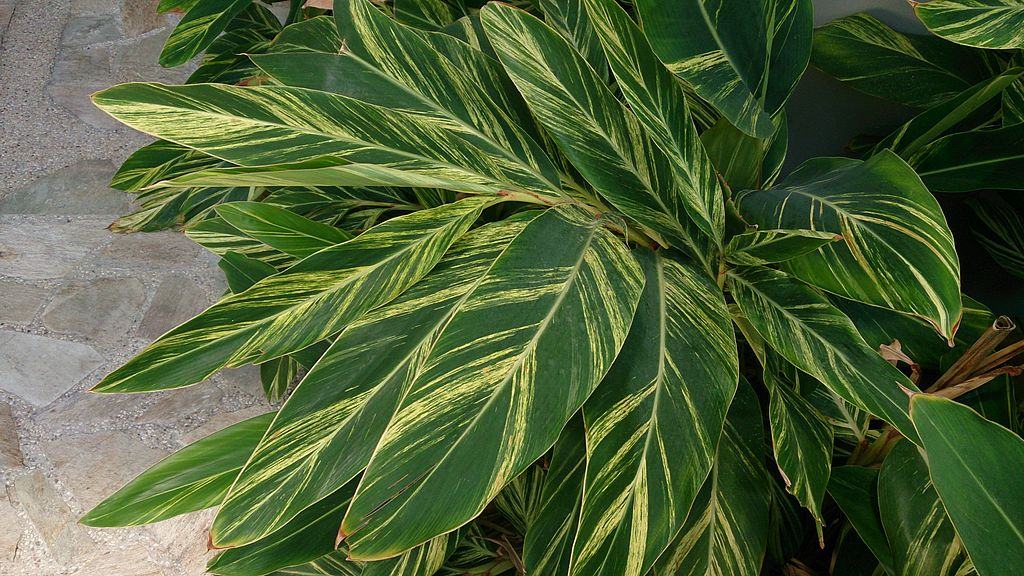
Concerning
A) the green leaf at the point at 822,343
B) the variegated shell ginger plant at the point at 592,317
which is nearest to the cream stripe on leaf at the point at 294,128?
the variegated shell ginger plant at the point at 592,317

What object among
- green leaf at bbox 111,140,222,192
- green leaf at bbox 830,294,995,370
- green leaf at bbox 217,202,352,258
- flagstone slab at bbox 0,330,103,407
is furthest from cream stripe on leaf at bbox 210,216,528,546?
flagstone slab at bbox 0,330,103,407

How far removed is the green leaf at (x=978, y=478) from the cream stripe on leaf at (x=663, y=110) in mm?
243

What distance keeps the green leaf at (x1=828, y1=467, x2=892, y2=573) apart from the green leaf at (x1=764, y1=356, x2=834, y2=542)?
0.04 meters

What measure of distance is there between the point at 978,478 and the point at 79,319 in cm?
165

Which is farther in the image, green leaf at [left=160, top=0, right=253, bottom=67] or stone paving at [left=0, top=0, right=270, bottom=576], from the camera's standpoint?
stone paving at [left=0, top=0, right=270, bottom=576]

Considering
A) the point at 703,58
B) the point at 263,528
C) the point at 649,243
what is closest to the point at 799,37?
the point at 703,58

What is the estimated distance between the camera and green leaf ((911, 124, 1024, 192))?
72cm

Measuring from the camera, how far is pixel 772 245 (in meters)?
0.54

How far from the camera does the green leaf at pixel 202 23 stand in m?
0.92

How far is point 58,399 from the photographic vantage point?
1.42 metres

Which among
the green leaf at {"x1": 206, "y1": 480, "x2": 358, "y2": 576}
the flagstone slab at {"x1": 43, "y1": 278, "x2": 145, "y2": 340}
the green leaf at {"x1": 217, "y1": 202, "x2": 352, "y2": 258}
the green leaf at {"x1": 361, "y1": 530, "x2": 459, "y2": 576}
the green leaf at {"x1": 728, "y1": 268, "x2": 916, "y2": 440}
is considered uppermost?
the green leaf at {"x1": 217, "y1": 202, "x2": 352, "y2": 258}

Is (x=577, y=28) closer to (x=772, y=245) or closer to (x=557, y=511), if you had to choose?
(x=772, y=245)

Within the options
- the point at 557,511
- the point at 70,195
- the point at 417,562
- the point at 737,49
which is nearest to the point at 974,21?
the point at 737,49

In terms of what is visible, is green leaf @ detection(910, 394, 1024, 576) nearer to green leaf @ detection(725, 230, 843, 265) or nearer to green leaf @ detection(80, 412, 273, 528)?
green leaf @ detection(725, 230, 843, 265)
